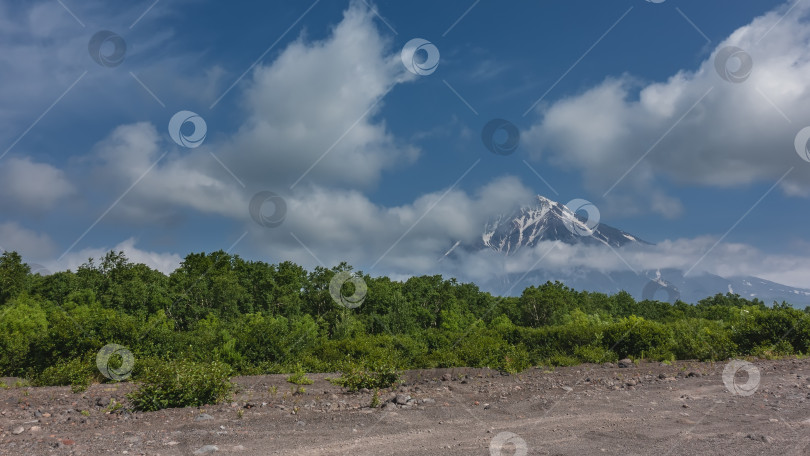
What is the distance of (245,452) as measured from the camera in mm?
6879

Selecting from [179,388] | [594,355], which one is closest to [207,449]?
[179,388]

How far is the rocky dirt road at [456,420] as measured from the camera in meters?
6.95

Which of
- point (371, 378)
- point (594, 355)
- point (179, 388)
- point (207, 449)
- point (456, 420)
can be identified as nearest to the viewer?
point (207, 449)

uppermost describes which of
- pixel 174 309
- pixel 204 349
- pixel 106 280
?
pixel 106 280

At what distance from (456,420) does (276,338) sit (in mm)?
13570

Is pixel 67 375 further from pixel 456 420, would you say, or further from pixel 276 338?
pixel 456 420

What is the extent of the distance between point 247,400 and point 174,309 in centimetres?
3431

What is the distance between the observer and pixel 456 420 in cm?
873

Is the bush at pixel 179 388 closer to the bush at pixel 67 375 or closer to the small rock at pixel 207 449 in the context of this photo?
the small rock at pixel 207 449

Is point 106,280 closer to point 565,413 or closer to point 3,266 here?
point 3,266

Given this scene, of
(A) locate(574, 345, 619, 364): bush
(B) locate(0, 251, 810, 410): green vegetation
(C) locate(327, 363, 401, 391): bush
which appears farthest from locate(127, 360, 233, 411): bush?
(A) locate(574, 345, 619, 364): bush

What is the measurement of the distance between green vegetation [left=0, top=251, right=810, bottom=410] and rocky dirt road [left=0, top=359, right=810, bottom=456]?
43.6 inches

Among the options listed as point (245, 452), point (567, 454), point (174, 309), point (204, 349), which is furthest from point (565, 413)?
point (174, 309)

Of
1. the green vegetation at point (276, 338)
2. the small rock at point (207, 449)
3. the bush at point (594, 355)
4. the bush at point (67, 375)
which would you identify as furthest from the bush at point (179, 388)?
the bush at point (594, 355)
